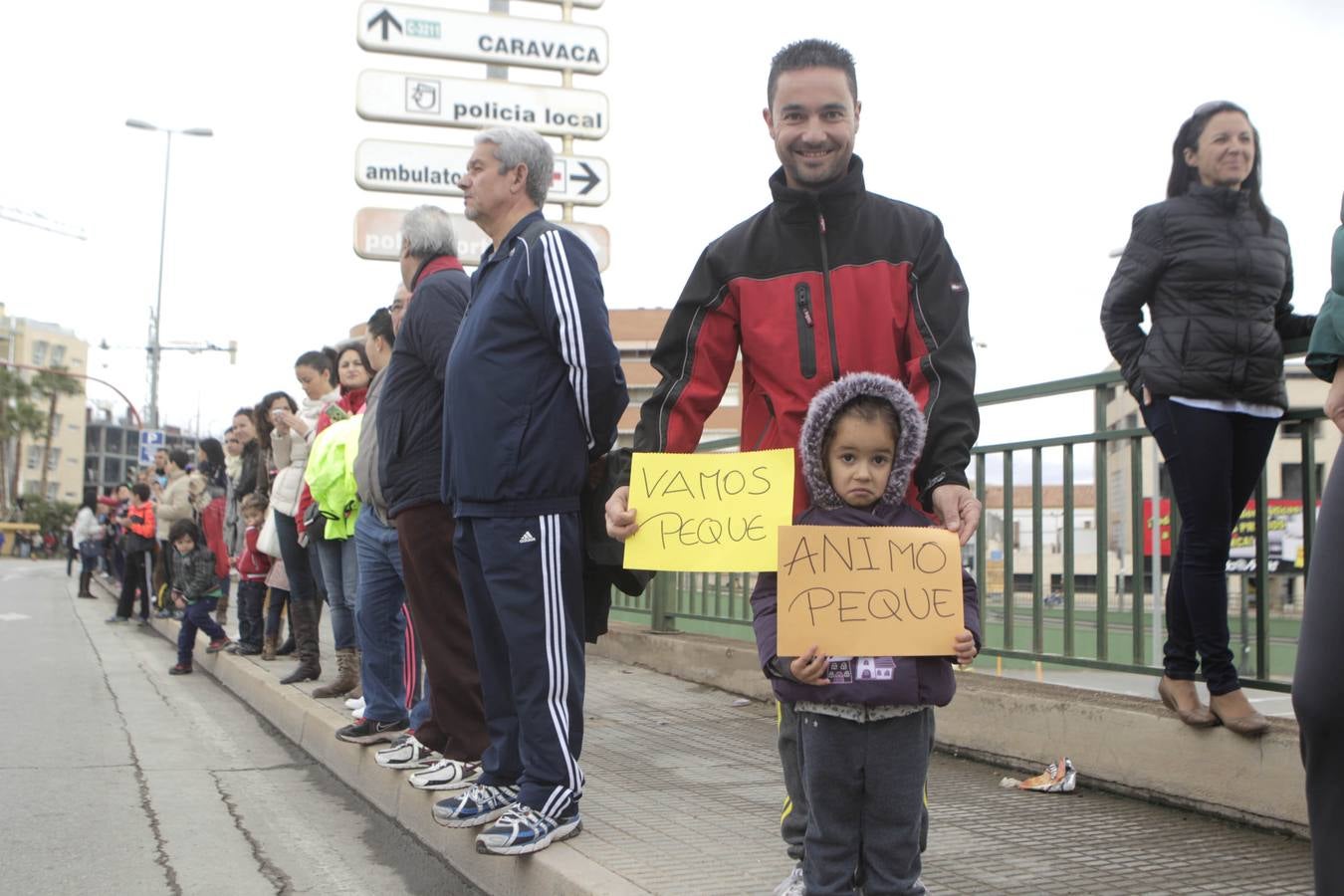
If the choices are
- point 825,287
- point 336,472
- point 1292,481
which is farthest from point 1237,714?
point 336,472

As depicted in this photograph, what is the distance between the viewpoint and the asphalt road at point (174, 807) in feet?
14.0

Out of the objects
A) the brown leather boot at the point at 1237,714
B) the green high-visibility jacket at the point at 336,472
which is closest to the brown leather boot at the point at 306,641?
the green high-visibility jacket at the point at 336,472

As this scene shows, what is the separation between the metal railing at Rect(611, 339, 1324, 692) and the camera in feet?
14.2

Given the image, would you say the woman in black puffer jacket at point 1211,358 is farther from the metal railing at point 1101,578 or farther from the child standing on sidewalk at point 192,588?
the child standing on sidewalk at point 192,588

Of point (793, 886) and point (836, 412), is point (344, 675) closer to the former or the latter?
point (793, 886)

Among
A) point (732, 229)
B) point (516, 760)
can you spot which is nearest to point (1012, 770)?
point (516, 760)

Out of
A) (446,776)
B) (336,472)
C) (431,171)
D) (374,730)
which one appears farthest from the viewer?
(431,171)

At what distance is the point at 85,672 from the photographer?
35.1 feet

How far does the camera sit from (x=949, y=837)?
3.99 metres

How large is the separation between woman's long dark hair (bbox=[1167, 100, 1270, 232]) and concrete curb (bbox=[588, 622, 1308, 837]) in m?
1.70

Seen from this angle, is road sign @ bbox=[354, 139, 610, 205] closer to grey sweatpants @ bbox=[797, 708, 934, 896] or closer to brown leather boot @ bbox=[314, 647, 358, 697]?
brown leather boot @ bbox=[314, 647, 358, 697]

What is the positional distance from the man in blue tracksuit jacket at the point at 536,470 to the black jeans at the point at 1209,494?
5.94 feet

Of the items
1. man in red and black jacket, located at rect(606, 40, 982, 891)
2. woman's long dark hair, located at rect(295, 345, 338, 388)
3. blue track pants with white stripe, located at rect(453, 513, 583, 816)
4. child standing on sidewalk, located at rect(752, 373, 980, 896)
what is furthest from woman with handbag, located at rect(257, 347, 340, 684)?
child standing on sidewalk, located at rect(752, 373, 980, 896)

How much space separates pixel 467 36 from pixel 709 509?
11281 mm
